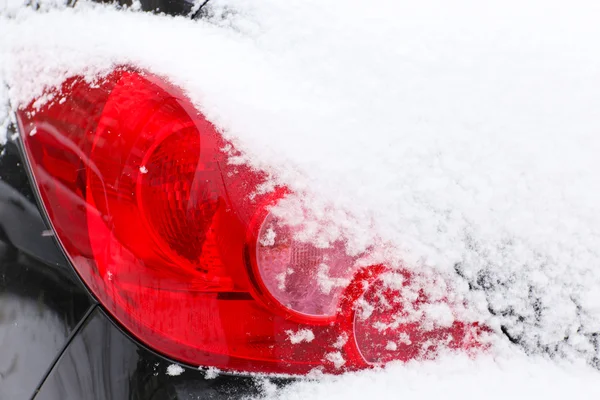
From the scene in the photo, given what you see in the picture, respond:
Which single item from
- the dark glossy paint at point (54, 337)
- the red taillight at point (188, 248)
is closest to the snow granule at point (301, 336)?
the red taillight at point (188, 248)

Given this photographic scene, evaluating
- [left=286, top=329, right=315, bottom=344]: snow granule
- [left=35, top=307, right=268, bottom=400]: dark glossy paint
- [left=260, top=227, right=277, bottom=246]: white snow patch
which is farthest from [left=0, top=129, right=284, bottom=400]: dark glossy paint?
[left=260, top=227, right=277, bottom=246]: white snow patch

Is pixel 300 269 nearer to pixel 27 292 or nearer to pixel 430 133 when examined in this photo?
pixel 430 133

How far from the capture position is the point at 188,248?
950 mm

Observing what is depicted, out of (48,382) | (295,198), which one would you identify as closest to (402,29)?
(295,198)

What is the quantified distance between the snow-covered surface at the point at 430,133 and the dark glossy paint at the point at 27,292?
216 millimetres

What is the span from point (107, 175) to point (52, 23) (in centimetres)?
44

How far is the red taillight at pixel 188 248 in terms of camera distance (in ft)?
3.06

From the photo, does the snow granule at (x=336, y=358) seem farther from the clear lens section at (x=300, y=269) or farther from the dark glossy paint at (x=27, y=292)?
the dark glossy paint at (x=27, y=292)

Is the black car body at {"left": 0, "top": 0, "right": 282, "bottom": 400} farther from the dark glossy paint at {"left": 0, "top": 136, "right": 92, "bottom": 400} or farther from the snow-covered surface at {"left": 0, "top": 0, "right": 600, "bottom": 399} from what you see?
the snow-covered surface at {"left": 0, "top": 0, "right": 600, "bottom": 399}

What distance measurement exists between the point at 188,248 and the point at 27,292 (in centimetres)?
47

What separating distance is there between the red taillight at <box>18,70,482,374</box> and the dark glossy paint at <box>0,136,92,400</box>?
65 mm

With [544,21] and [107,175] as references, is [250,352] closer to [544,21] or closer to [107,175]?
[107,175]

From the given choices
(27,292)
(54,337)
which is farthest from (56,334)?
(27,292)

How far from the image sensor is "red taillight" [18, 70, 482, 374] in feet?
3.06
